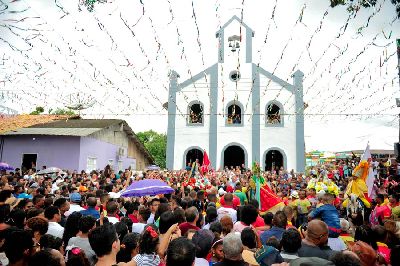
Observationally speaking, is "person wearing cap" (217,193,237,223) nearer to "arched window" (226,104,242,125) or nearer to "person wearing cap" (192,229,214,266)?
"person wearing cap" (192,229,214,266)

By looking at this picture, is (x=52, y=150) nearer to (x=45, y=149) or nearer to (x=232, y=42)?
(x=45, y=149)

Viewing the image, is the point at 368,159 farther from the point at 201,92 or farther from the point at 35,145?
the point at 35,145

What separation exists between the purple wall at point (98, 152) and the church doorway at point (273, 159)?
11.0m

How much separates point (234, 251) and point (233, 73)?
2079cm

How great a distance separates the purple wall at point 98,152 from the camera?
1944 centimetres

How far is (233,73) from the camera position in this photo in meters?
23.0

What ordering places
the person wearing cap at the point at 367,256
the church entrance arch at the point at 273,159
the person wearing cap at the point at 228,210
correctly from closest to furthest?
the person wearing cap at the point at 367,256, the person wearing cap at the point at 228,210, the church entrance arch at the point at 273,159

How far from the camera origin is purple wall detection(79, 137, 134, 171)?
19.4 m

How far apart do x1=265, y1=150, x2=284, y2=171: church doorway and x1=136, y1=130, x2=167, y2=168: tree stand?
43463 mm

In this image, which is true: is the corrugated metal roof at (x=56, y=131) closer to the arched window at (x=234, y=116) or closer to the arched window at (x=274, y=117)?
the arched window at (x=234, y=116)

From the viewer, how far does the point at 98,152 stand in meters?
21.2

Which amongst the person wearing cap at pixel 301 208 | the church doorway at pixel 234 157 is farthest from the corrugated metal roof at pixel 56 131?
the person wearing cap at pixel 301 208

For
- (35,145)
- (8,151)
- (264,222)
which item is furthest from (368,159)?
(8,151)

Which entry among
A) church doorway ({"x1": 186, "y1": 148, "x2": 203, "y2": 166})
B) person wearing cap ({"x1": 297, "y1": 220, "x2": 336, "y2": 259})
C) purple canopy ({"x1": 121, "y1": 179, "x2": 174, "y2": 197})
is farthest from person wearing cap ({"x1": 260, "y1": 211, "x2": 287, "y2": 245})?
church doorway ({"x1": 186, "y1": 148, "x2": 203, "y2": 166})
